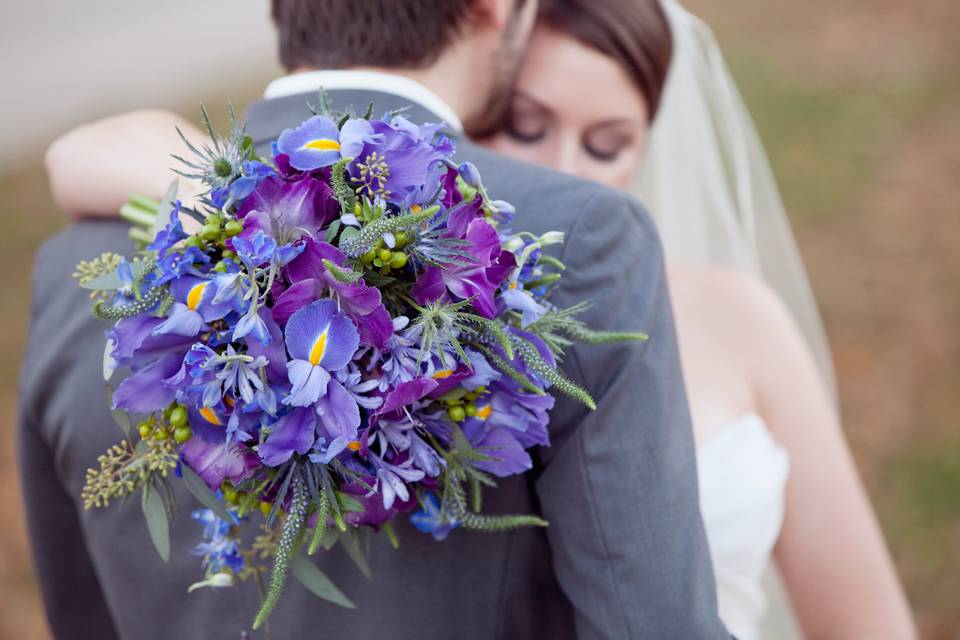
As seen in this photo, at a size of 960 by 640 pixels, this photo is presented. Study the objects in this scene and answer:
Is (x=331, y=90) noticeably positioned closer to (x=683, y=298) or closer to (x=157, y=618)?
(x=157, y=618)

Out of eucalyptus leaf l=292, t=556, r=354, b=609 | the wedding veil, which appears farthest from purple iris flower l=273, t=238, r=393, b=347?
the wedding veil

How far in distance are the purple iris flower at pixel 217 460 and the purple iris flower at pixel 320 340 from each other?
0.16 meters

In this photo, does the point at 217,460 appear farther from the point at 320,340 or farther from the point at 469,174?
the point at 469,174

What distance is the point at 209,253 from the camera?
116 centimetres

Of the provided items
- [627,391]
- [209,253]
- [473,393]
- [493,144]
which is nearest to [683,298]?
[493,144]

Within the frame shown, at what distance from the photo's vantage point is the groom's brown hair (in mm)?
1560

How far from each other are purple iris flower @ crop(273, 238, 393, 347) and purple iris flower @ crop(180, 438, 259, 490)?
0.63ft

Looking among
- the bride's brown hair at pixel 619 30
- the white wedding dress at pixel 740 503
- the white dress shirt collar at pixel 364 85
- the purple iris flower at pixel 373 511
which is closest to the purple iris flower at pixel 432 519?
the purple iris flower at pixel 373 511

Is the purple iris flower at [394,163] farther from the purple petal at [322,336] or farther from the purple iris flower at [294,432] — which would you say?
the purple iris flower at [294,432]

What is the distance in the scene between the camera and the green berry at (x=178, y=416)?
115 centimetres

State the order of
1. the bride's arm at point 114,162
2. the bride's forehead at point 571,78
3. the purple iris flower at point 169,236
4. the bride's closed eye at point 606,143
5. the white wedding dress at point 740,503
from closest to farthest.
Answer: the purple iris flower at point 169,236 → the bride's arm at point 114,162 → the white wedding dress at point 740,503 → the bride's forehead at point 571,78 → the bride's closed eye at point 606,143

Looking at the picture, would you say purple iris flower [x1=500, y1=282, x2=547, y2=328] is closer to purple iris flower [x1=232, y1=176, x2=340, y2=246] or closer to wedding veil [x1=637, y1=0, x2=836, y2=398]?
purple iris flower [x1=232, y1=176, x2=340, y2=246]

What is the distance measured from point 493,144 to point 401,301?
1496 mm

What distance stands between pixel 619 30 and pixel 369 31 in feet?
4.22
